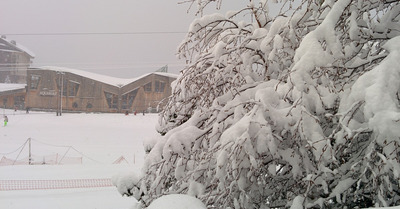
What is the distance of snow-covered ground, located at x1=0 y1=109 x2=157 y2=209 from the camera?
568 inches

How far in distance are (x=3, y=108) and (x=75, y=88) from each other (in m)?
13.9

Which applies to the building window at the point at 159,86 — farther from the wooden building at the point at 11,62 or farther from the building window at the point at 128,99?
the wooden building at the point at 11,62

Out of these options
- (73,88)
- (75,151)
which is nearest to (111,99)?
(73,88)

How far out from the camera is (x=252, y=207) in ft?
13.9

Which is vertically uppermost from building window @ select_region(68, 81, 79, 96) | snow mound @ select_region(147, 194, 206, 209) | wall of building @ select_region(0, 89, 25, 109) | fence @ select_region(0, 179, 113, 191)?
snow mound @ select_region(147, 194, 206, 209)

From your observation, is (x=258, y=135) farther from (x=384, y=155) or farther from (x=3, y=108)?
(x=3, y=108)

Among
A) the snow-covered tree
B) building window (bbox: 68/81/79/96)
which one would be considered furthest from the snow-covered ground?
building window (bbox: 68/81/79/96)

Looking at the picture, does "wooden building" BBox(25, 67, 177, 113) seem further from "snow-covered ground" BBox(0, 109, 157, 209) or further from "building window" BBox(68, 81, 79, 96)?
"snow-covered ground" BBox(0, 109, 157, 209)

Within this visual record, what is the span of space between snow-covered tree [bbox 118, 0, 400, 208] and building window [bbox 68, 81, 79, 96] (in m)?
Answer: 66.3

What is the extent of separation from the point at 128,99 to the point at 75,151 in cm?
4053

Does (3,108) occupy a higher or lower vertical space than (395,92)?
lower

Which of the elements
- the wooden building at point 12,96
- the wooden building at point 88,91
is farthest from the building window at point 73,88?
the wooden building at point 12,96

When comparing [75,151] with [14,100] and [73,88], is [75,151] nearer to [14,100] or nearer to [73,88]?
[73,88]

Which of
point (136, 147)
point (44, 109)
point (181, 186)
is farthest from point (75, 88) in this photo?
point (181, 186)
